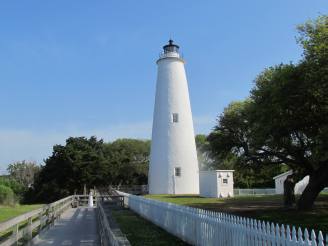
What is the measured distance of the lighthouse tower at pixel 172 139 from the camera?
35.5 meters

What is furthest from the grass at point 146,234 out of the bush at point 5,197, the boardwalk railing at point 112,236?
the bush at point 5,197

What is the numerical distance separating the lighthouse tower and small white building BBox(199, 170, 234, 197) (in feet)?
6.82

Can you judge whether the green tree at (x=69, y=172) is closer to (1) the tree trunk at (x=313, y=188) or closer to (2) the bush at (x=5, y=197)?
(2) the bush at (x=5, y=197)

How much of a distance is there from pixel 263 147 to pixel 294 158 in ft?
5.34

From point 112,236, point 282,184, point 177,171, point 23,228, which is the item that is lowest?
point 23,228

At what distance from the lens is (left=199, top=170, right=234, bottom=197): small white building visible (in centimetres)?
3334

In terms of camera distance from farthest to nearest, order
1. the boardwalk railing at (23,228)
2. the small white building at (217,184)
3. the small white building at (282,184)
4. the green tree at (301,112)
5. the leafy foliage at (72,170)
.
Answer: the leafy foliage at (72,170)
the small white building at (282,184)
the small white building at (217,184)
the green tree at (301,112)
the boardwalk railing at (23,228)

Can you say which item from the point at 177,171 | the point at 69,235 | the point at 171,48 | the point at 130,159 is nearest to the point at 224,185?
the point at 177,171

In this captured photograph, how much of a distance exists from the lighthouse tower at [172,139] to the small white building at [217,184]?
208cm

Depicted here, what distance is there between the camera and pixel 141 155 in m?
65.3

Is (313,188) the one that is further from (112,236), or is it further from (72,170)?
(72,170)

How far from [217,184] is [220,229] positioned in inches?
971

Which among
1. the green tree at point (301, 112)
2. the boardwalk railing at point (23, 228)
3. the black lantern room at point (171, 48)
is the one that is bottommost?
the boardwalk railing at point (23, 228)

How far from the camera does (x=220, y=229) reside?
900 centimetres
